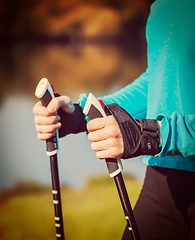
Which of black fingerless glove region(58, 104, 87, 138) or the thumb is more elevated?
the thumb

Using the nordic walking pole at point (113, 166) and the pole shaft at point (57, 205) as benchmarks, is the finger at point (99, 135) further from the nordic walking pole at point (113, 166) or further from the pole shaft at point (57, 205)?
the pole shaft at point (57, 205)

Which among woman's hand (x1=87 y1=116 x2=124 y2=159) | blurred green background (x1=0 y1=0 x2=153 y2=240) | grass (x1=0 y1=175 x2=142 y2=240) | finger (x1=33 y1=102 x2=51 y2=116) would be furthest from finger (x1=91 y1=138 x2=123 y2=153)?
blurred green background (x1=0 y1=0 x2=153 y2=240)

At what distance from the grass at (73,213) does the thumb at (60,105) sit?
Answer: 1.28 meters

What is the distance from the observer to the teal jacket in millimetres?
416

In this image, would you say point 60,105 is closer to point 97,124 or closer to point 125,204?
point 97,124

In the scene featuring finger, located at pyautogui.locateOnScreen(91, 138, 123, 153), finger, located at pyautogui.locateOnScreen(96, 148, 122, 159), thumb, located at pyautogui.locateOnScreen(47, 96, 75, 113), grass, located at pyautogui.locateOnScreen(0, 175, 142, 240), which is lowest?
grass, located at pyautogui.locateOnScreen(0, 175, 142, 240)

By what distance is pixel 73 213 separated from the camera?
1.90 metres

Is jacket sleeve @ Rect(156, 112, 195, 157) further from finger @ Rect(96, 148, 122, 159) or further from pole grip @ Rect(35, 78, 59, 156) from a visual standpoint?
pole grip @ Rect(35, 78, 59, 156)

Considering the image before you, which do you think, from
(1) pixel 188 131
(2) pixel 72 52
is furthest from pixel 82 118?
(2) pixel 72 52

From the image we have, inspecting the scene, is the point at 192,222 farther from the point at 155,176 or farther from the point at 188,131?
the point at 188,131

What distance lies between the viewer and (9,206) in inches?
82.0

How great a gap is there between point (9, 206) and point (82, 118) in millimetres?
1847

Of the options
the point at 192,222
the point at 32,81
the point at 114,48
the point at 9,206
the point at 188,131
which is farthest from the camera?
the point at 114,48

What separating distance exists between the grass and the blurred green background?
12 millimetres
